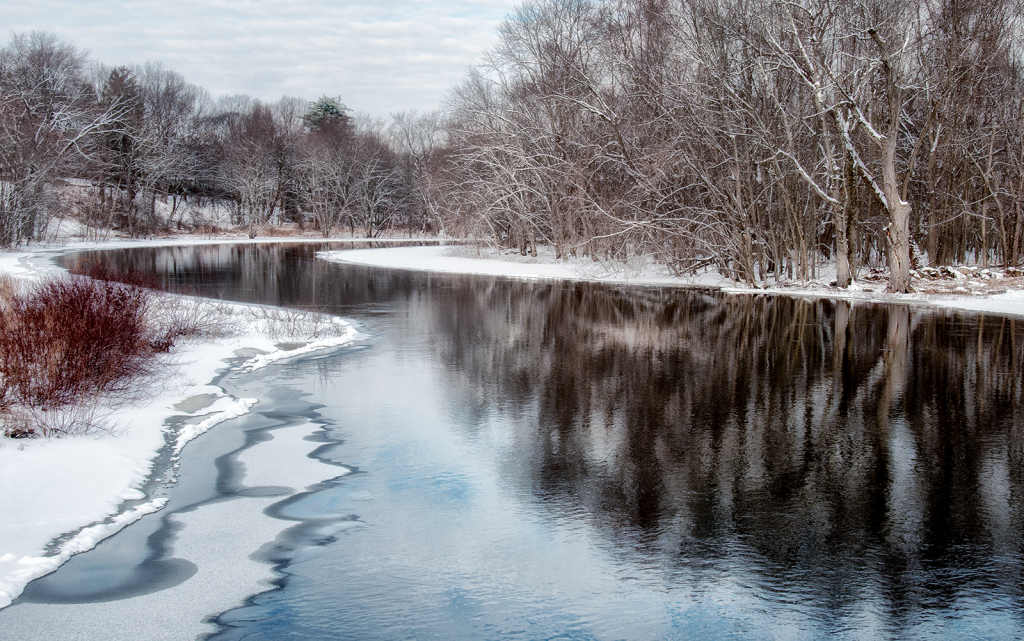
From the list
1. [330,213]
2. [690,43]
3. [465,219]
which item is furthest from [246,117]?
[690,43]

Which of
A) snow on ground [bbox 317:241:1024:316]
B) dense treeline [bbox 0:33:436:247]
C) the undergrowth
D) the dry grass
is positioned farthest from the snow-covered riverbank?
dense treeline [bbox 0:33:436:247]

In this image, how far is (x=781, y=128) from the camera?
2958 centimetres

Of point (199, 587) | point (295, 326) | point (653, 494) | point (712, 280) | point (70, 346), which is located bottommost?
point (199, 587)

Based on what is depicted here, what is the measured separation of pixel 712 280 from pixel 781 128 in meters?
6.36

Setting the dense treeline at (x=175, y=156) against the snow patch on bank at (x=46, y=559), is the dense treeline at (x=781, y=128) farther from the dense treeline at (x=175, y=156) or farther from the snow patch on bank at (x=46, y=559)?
the dense treeline at (x=175, y=156)

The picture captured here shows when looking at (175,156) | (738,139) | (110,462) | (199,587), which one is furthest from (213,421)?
(175,156)

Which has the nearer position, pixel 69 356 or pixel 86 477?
pixel 86 477

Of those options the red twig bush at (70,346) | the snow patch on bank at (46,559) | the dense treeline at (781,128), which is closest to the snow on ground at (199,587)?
the snow patch on bank at (46,559)

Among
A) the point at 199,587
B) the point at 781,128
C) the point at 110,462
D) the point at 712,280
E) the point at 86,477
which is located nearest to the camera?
the point at 199,587

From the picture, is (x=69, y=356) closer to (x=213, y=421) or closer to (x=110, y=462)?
(x=213, y=421)

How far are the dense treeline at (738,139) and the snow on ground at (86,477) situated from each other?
2125 cm

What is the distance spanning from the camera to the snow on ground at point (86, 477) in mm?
5992

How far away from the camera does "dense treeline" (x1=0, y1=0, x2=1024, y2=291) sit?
89.0 ft

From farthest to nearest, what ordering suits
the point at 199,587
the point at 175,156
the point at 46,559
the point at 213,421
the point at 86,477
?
the point at 175,156, the point at 213,421, the point at 86,477, the point at 46,559, the point at 199,587
